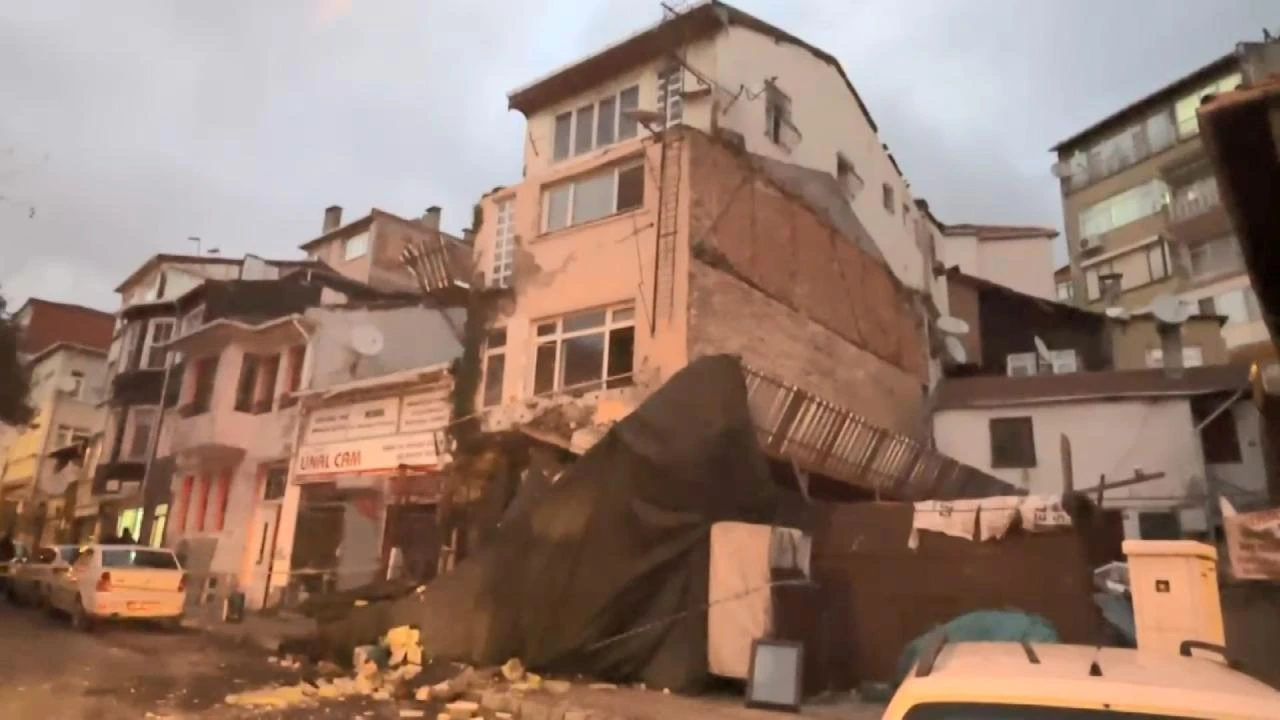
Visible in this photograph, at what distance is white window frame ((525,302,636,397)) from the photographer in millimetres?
15227

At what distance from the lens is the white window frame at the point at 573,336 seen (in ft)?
50.0

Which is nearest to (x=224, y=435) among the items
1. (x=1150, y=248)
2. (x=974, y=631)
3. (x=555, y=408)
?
(x=555, y=408)

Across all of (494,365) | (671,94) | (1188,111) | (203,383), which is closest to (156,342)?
(203,383)

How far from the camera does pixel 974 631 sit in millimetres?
8297

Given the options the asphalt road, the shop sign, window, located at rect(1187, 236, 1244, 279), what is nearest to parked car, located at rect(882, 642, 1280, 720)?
the asphalt road

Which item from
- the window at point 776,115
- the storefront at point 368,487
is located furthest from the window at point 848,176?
the storefront at point 368,487

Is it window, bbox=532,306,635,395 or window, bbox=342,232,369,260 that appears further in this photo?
window, bbox=342,232,369,260

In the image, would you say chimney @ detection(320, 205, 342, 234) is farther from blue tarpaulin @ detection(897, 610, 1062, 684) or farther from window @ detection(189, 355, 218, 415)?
blue tarpaulin @ detection(897, 610, 1062, 684)

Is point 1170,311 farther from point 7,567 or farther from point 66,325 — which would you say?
point 66,325

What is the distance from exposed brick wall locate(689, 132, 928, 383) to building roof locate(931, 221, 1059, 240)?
1396 cm

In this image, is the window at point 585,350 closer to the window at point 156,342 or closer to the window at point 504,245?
the window at point 504,245

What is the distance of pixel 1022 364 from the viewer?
2800 cm

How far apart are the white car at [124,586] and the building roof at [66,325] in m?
36.8

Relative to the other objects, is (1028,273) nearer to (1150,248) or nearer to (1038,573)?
(1150,248)
